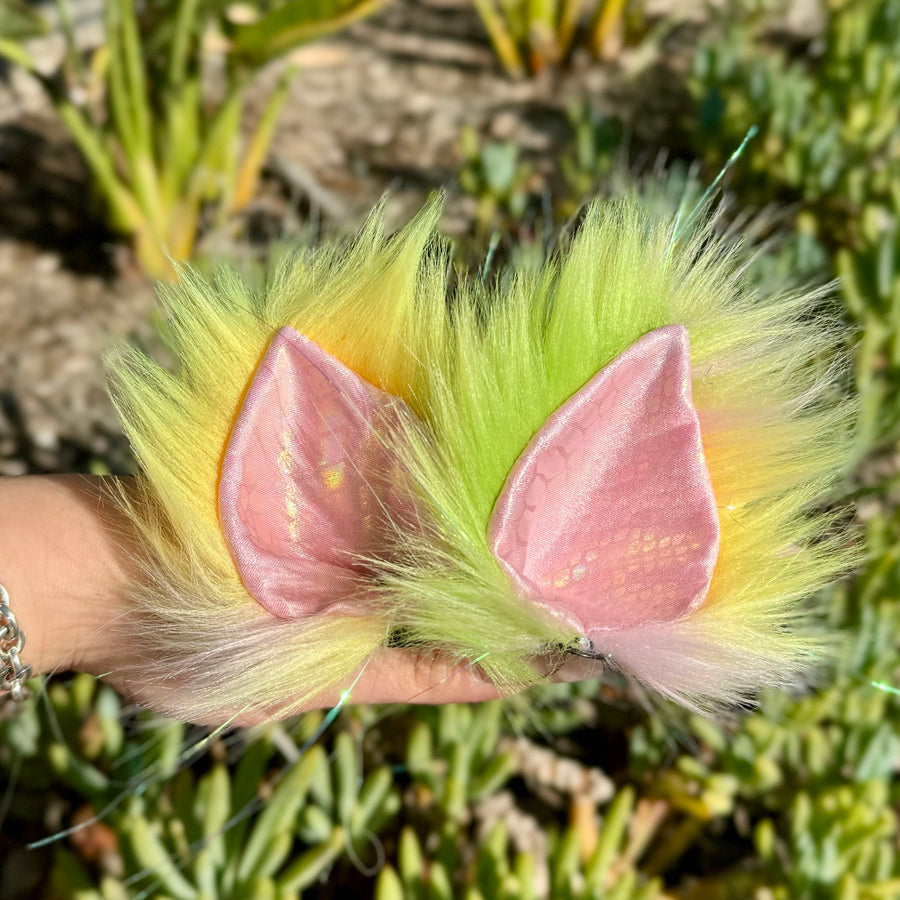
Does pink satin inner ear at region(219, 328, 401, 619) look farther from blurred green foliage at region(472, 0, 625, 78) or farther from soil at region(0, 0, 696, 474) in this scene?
blurred green foliage at region(472, 0, 625, 78)

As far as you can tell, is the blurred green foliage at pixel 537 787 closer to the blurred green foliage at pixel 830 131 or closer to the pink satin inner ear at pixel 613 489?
the blurred green foliage at pixel 830 131

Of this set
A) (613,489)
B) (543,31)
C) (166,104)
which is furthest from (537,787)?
(543,31)

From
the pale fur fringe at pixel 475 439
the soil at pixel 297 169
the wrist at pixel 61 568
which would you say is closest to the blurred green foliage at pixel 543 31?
the soil at pixel 297 169

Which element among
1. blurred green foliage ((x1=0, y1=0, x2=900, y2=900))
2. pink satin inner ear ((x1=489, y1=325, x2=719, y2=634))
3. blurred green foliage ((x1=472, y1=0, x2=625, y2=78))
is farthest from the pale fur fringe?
blurred green foliage ((x1=472, y1=0, x2=625, y2=78))

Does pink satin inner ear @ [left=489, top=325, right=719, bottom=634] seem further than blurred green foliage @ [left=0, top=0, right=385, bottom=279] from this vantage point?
No

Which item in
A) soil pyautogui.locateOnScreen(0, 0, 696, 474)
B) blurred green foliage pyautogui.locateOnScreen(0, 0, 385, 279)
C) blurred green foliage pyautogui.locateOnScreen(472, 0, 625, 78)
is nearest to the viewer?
blurred green foliage pyautogui.locateOnScreen(0, 0, 385, 279)

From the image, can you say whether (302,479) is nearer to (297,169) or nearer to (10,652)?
(10,652)

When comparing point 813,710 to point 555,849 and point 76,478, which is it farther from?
point 76,478
